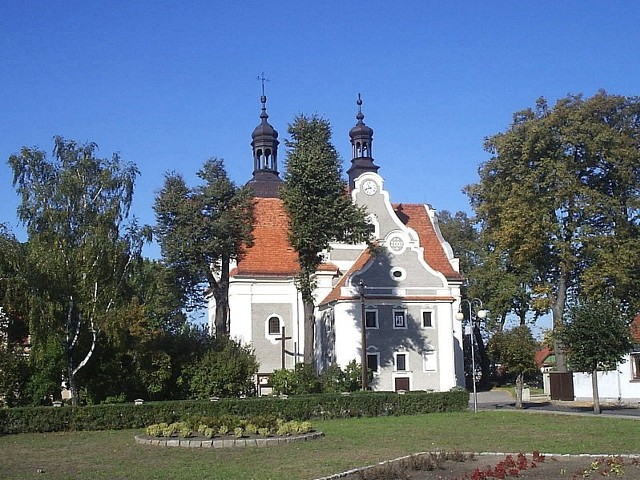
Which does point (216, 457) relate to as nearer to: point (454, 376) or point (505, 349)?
point (505, 349)

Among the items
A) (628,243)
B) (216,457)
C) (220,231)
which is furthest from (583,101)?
(216,457)

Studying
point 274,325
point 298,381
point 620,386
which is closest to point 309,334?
point 298,381

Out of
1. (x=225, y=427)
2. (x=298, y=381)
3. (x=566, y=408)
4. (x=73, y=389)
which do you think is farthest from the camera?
(x=298, y=381)

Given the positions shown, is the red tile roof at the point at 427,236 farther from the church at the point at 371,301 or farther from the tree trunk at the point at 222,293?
the tree trunk at the point at 222,293

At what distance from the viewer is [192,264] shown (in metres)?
44.6

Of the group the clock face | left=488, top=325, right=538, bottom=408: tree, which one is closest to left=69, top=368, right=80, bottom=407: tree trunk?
left=488, top=325, right=538, bottom=408: tree

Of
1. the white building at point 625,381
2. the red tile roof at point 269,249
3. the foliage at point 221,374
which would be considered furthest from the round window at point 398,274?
the foliage at point 221,374

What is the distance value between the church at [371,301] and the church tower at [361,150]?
6.41 meters

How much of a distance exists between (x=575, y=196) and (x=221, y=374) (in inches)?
882

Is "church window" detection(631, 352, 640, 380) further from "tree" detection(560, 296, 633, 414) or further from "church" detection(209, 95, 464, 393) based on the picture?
"church" detection(209, 95, 464, 393)

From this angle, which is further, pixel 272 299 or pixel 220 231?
pixel 272 299

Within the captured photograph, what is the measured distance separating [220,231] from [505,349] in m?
16.2

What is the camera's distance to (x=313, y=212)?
42.5 m

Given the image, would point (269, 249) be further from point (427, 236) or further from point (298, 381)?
point (298, 381)
